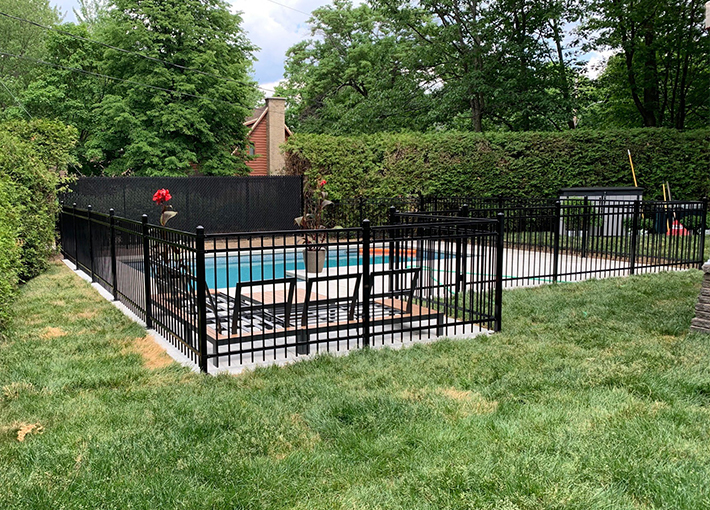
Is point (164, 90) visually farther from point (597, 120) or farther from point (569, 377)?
point (569, 377)

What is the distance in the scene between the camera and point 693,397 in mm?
4371

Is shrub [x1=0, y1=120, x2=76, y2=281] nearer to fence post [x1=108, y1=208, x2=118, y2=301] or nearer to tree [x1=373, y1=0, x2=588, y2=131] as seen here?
fence post [x1=108, y1=208, x2=118, y2=301]

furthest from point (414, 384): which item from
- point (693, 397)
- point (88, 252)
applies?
point (88, 252)

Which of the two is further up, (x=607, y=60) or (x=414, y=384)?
(x=607, y=60)

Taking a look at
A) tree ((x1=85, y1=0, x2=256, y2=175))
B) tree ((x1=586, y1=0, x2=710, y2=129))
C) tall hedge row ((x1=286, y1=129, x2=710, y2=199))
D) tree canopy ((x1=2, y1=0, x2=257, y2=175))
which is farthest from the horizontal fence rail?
tree ((x1=586, y1=0, x2=710, y2=129))

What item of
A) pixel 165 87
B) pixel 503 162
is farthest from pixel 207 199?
pixel 165 87

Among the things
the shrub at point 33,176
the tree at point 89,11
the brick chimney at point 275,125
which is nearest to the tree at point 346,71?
the brick chimney at point 275,125

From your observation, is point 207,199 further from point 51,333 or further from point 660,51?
point 660,51

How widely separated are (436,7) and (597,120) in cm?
1037

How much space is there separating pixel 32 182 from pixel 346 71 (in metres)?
27.5

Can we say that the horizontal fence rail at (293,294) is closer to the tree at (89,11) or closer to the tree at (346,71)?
the tree at (346,71)

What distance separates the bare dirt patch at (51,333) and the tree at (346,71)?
71.5 feet

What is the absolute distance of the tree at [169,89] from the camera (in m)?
23.1

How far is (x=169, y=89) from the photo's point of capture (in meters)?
24.0
